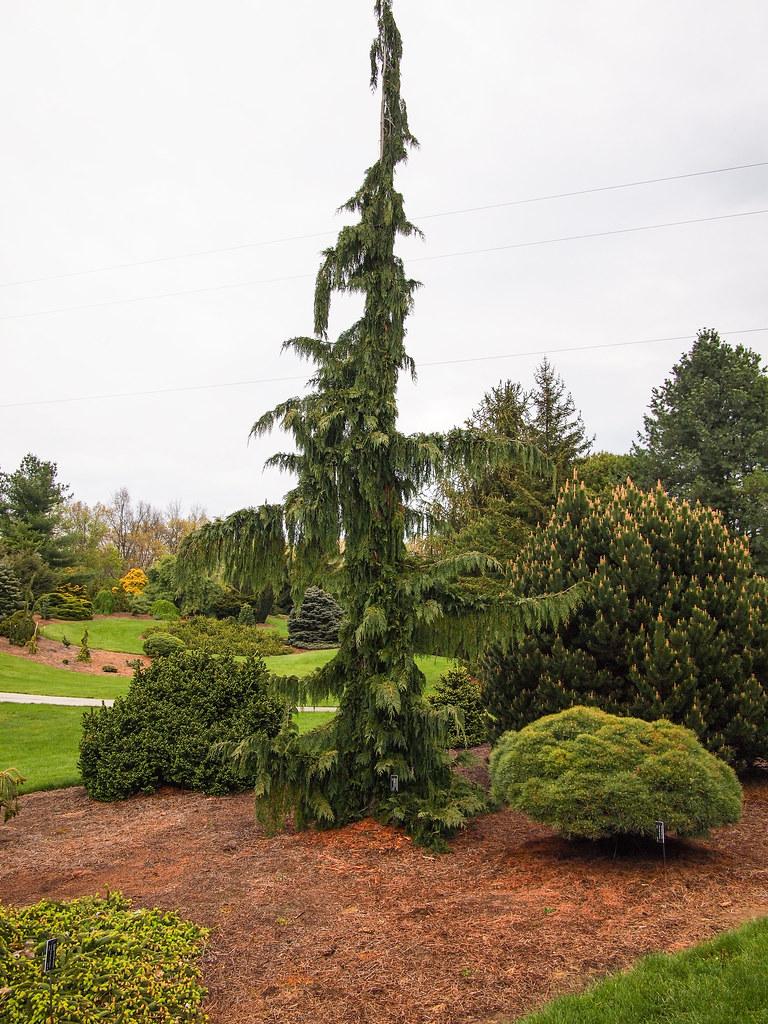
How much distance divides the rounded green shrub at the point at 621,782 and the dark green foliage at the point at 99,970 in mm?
3245

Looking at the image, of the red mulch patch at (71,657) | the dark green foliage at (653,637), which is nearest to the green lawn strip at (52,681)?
the red mulch patch at (71,657)

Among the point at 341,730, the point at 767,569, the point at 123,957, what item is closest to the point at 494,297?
the point at 341,730

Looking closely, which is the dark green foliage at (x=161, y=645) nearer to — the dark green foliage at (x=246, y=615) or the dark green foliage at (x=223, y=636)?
the dark green foliage at (x=223, y=636)

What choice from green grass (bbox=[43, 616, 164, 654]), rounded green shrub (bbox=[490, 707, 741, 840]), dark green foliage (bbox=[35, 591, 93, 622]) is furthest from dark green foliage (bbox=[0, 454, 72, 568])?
rounded green shrub (bbox=[490, 707, 741, 840])

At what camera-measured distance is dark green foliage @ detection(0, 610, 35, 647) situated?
26984mm

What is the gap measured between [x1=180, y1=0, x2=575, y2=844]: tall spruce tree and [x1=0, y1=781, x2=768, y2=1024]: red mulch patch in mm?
503

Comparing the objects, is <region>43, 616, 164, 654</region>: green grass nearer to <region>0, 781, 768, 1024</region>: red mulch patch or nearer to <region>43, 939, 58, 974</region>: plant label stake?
<region>0, 781, 768, 1024</region>: red mulch patch

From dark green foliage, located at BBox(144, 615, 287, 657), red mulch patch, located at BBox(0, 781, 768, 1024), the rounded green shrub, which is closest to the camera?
red mulch patch, located at BBox(0, 781, 768, 1024)

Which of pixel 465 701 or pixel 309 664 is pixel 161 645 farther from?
pixel 465 701

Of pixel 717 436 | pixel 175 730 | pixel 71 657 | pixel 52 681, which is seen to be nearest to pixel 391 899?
pixel 175 730

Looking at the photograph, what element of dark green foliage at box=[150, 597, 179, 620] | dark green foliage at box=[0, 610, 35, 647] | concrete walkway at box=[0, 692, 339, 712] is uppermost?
dark green foliage at box=[150, 597, 179, 620]

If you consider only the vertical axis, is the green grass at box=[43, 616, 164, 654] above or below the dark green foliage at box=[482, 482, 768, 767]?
below

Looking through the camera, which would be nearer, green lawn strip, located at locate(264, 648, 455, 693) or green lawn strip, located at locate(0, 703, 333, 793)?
green lawn strip, located at locate(0, 703, 333, 793)

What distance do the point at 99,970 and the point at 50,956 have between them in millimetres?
244
